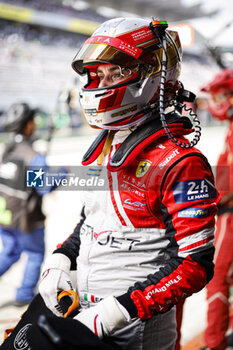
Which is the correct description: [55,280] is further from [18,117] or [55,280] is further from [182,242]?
[18,117]

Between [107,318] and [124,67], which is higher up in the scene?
[124,67]

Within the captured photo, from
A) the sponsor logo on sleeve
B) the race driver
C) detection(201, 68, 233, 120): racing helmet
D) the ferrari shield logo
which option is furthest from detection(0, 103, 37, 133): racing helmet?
the sponsor logo on sleeve

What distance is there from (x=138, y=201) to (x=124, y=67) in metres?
0.44

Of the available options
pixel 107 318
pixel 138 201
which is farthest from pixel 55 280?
pixel 138 201

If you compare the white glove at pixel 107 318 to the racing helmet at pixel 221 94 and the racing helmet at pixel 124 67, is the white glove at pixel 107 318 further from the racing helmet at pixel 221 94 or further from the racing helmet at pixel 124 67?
the racing helmet at pixel 221 94

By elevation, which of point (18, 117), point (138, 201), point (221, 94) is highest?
point (221, 94)

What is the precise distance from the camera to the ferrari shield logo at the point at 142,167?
3.91 ft

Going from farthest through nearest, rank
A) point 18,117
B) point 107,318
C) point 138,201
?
point 18,117, point 138,201, point 107,318

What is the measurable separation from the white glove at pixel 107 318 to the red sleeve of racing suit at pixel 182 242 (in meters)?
0.03

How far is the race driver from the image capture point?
1.10m

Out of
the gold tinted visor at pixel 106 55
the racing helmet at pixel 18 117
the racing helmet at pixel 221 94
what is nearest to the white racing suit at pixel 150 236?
the gold tinted visor at pixel 106 55

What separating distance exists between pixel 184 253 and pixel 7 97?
50.8ft

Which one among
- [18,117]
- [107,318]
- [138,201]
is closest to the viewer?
[107,318]

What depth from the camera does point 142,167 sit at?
3.94ft
